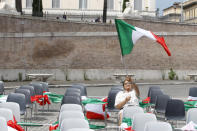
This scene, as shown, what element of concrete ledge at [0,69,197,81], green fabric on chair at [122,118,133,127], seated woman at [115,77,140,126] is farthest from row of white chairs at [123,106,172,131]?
concrete ledge at [0,69,197,81]

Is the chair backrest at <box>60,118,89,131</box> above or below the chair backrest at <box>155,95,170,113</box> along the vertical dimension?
above

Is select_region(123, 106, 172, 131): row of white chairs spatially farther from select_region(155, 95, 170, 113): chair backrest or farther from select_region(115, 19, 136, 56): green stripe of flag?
select_region(115, 19, 136, 56): green stripe of flag

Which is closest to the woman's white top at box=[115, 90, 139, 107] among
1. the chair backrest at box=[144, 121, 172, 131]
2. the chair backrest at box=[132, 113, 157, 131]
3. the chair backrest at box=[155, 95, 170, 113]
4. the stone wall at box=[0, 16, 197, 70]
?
the chair backrest at box=[155, 95, 170, 113]

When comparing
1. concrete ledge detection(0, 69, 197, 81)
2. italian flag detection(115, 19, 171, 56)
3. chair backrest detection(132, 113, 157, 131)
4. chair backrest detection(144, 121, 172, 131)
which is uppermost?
italian flag detection(115, 19, 171, 56)

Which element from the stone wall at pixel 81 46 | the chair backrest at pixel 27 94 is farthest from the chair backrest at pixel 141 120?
the stone wall at pixel 81 46

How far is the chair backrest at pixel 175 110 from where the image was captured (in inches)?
438

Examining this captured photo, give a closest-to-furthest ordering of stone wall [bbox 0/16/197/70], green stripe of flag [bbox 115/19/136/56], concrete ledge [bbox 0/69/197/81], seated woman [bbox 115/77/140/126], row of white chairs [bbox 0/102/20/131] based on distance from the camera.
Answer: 1. row of white chairs [bbox 0/102/20/131]
2. seated woman [bbox 115/77/140/126]
3. green stripe of flag [bbox 115/19/136/56]
4. concrete ledge [bbox 0/69/197/81]
5. stone wall [bbox 0/16/197/70]

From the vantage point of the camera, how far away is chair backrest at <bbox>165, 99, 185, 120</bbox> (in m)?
11.1

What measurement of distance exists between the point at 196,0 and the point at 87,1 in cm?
2759

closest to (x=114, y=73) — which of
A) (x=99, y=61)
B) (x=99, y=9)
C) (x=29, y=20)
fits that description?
(x=99, y=61)

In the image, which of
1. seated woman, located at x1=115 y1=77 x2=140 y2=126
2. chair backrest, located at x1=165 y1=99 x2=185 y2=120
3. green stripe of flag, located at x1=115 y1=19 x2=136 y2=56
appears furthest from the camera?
green stripe of flag, located at x1=115 y1=19 x2=136 y2=56

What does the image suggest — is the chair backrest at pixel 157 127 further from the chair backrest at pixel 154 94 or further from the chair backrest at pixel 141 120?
the chair backrest at pixel 154 94

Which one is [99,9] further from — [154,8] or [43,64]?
[43,64]

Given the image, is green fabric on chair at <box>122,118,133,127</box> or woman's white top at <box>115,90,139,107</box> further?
woman's white top at <box>115,90,139,107</box>
